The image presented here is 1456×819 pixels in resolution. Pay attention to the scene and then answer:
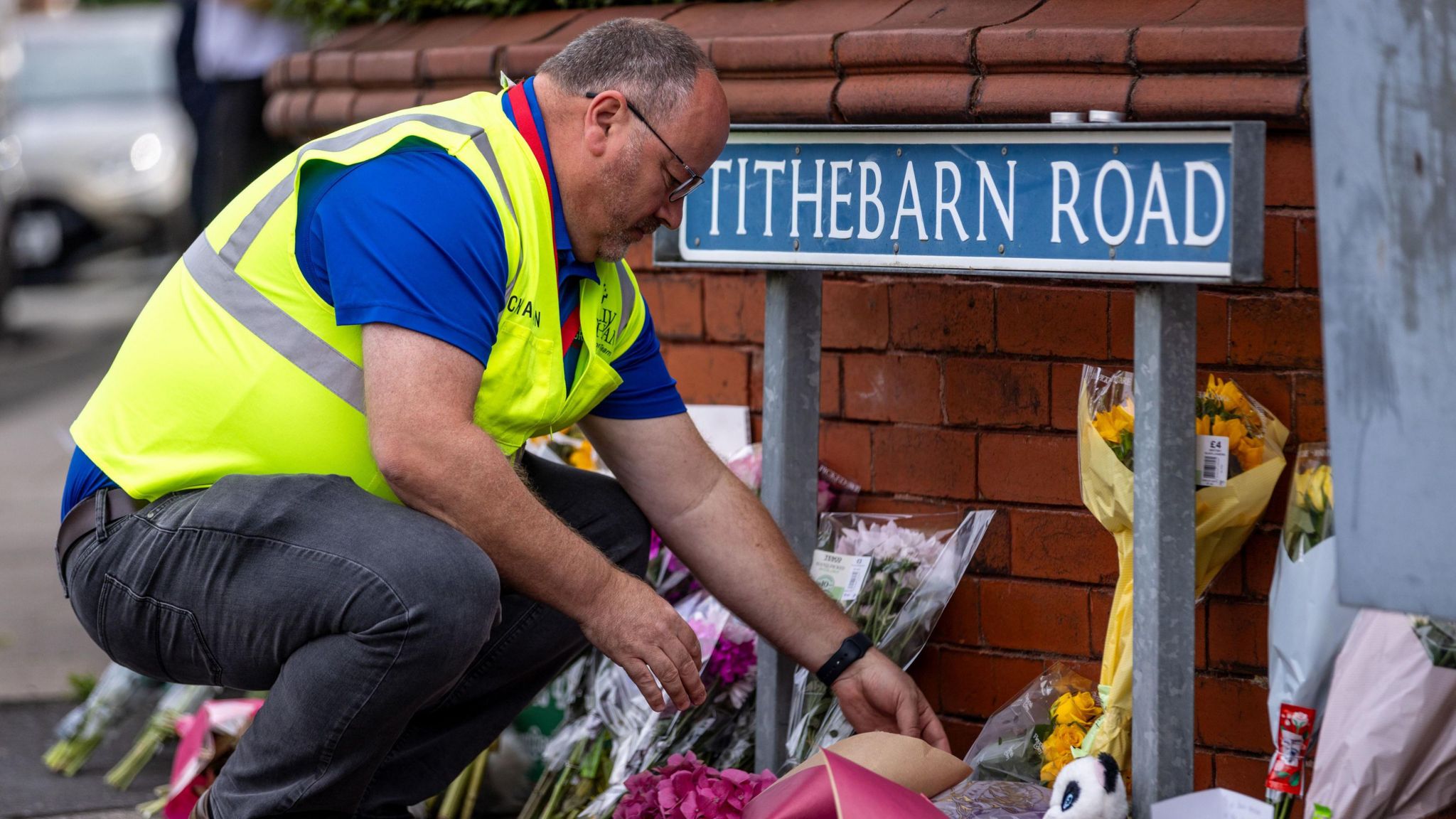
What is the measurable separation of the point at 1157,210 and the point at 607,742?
56.8 inches

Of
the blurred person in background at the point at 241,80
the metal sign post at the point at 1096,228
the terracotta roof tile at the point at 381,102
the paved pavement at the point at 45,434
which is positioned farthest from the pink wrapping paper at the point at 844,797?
the blurred person in background at the point at 241,80

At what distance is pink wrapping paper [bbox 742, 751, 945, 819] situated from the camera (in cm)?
206

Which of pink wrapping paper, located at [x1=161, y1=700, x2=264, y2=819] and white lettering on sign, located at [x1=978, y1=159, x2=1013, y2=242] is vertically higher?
white lettering on sign, located at [x1=978, y1=159, x2=1013, y2=242]

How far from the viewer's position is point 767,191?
8.52ft

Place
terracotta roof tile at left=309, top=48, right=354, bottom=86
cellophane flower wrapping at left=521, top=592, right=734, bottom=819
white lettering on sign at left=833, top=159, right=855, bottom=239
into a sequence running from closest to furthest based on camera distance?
1. white lettering on sign at left=833, top=159, right=855, bottom=239
2. cellophane flower wrapping at left=521, top=592, right=734, bottom=819
3. terracotta roof tile at left=309, top=48, right=354, bottom=86

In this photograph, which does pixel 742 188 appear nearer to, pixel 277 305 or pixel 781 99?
pixel 781 99

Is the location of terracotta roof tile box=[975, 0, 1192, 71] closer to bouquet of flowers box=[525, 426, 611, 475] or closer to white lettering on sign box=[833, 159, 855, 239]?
white lettering on sign box=[833, 159, 855, 239]

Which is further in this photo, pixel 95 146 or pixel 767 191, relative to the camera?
pixel 95 146

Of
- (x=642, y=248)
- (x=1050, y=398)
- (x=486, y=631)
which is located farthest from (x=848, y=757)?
(x=642, y=248)

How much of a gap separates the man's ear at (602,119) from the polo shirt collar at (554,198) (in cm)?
8

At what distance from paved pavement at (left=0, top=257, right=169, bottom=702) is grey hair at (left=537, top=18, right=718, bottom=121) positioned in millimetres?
1308

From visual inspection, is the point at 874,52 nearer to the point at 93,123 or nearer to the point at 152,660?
the point at 152,660

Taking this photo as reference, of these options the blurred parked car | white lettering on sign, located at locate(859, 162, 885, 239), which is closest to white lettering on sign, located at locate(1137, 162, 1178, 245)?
white lettering on sign, located at locate(859, 162, 885, 239)

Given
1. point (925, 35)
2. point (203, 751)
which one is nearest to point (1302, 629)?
point (925, 35)
